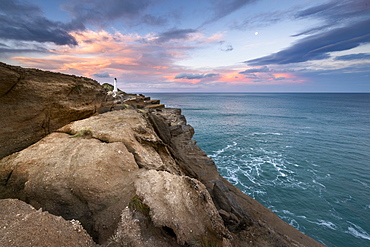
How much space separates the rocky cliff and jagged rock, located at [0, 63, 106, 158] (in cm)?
4

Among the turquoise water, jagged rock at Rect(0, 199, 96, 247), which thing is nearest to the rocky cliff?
jagged rock at Rect(0, 199, 96, 247)

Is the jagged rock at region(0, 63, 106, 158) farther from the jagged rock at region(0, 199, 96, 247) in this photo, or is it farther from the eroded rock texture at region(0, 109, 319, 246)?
the jagged rock at region(0, 199, 96, 247)

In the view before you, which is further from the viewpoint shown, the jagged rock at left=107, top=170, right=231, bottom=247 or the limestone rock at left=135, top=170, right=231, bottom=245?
the limestone rock at left=135, top=170, right=231, bottom=245

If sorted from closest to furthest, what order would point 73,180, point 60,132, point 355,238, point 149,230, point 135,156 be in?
point 149,230 < point 73,180 < point 135,156 < point 60,132 < point 355,238

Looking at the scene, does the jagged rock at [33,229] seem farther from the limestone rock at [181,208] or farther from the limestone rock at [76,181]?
the limestone rock at [181,208]

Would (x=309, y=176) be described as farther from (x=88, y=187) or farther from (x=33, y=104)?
(x=33, y=104)

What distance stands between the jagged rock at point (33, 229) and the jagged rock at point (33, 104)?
365cm

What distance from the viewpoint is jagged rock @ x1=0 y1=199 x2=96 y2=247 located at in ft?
11.2

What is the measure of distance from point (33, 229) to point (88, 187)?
1.77 meters

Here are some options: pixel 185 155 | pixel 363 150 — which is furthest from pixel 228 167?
pixel 363 150

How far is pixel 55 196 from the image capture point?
5.16 m

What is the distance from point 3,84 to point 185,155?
13483 millimetres

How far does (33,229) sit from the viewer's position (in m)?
3.68

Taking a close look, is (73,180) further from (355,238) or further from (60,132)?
(355,238)
